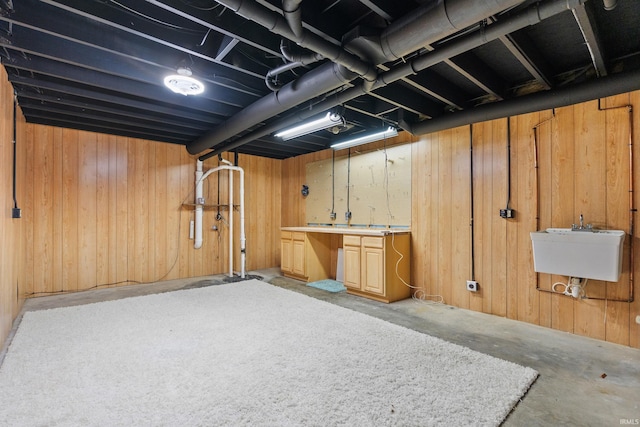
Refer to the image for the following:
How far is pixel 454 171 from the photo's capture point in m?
3.82

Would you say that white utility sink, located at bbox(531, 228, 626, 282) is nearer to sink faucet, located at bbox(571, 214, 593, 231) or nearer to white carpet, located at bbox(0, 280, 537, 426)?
sink faucet, located at bbox(571, 214, 593, 231)

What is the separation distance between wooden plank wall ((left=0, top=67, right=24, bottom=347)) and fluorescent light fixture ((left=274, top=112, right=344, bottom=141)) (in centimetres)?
293

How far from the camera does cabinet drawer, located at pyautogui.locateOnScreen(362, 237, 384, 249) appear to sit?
397cm

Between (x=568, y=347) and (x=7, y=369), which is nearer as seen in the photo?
(x=7, y=369)

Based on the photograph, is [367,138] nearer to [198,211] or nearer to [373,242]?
[373,242]

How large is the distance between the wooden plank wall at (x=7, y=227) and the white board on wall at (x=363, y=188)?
424cm

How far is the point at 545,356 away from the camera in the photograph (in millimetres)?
2408

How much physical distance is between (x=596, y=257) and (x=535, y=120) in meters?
1.49

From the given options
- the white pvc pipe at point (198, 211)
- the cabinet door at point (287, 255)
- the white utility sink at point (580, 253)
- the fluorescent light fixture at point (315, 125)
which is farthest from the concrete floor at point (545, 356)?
the fluorescent light fixture at point (315, 125)

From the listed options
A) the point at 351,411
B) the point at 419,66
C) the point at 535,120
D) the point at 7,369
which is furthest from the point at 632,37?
the point at 7,369

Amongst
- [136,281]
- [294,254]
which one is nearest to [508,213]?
[294,254]

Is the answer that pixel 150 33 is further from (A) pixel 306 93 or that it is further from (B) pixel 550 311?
(B) pixel 550 311

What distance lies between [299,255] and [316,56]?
3.65m

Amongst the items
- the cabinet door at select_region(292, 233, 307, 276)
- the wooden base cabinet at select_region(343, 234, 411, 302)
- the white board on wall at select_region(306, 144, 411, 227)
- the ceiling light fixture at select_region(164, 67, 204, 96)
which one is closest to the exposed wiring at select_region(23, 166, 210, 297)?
the cabinet door at select_region(292, 233, 307, 276)
